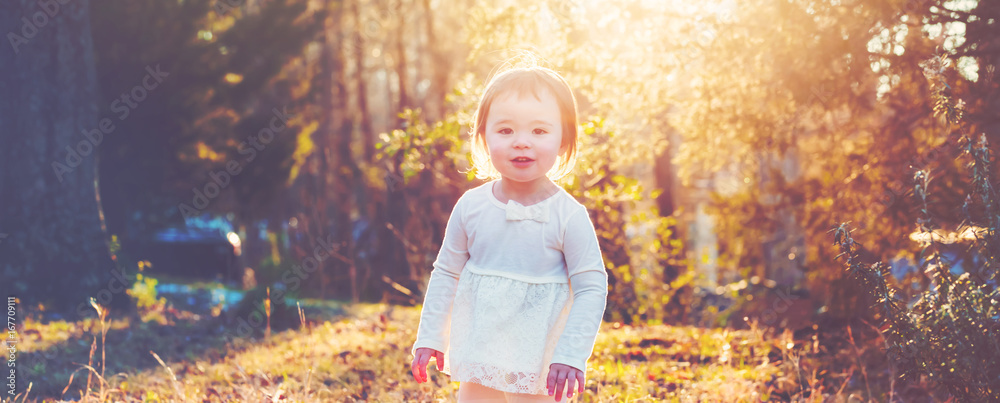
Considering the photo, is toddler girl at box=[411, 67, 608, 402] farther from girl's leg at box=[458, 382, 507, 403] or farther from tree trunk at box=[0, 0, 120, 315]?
tree trunk at box=[0, 0, 120, 315]

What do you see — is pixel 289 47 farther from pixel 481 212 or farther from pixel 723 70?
pixel 481 212

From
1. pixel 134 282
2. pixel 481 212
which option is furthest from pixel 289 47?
pixel 481 212

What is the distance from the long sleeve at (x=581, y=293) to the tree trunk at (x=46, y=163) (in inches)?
267

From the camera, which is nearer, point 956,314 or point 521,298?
point 521,298

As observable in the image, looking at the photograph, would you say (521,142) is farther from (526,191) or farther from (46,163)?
(46,163)

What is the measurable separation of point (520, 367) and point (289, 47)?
44.3 feet

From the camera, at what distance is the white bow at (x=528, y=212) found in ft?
8.13

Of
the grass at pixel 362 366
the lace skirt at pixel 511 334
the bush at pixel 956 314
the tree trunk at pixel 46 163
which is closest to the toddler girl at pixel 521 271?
the lace skirt at pixel 511 334

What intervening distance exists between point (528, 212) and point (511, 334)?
40 centimetres

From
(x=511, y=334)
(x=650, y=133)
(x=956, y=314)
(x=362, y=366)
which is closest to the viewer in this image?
(x=511, y=334)

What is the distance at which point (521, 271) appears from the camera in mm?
2475

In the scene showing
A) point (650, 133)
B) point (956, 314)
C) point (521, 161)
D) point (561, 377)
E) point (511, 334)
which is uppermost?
point (650, 133)

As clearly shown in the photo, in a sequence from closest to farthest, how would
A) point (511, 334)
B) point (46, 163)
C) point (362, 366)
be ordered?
1. point (511, 334)
2. point (362, 366)
3. point (46, 163)

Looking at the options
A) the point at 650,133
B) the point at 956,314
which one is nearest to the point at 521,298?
the point at 956,314
